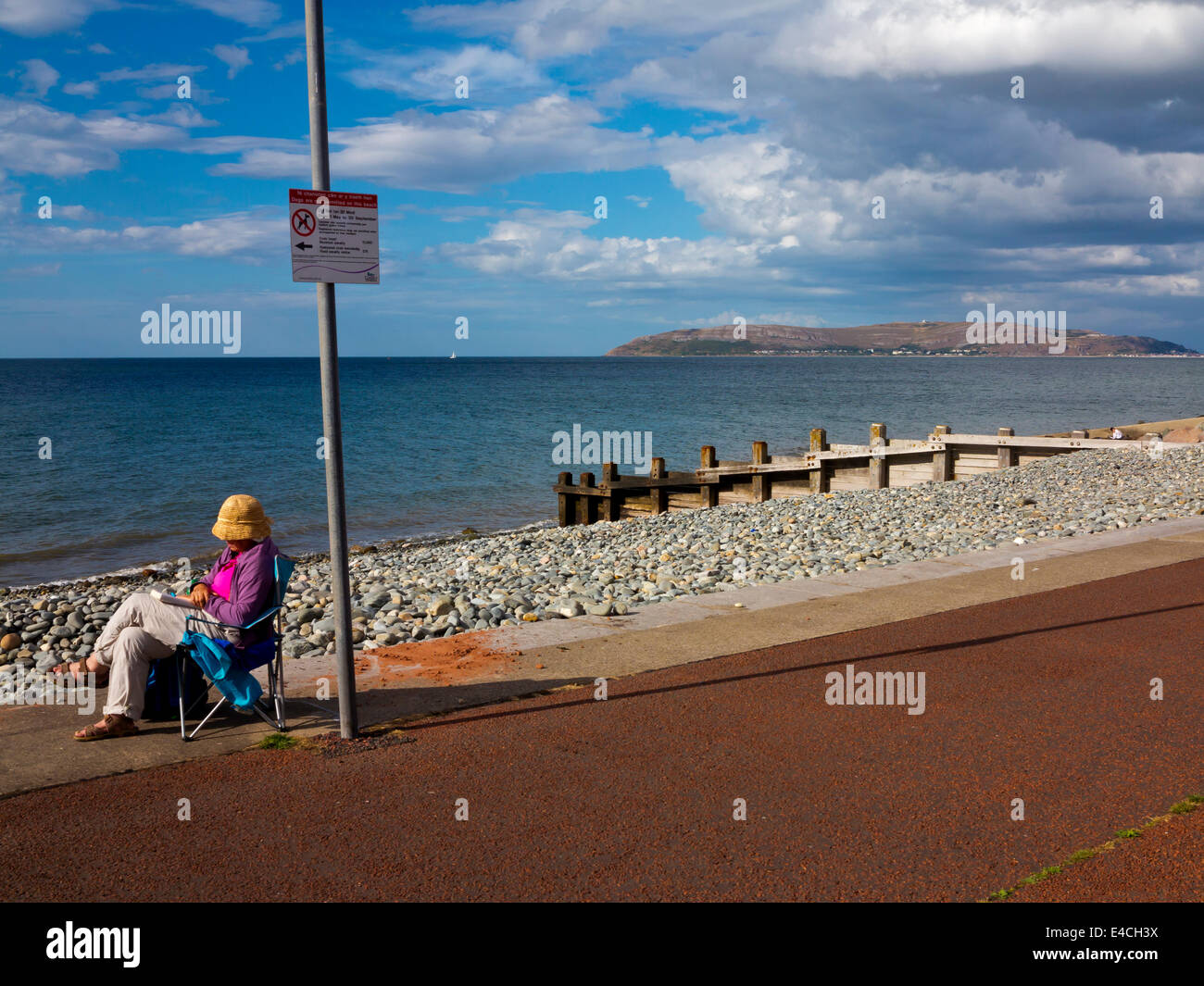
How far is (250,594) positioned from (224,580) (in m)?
0.32

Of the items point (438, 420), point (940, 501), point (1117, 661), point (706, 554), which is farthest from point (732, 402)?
point (1117, 661)

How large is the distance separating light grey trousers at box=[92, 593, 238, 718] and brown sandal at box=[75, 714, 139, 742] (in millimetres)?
36

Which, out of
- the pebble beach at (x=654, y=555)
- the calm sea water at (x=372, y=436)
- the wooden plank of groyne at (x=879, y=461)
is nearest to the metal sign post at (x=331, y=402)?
the pebble beach at (x=654, y=555)

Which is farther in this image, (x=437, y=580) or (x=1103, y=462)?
(x=1103, y=462)

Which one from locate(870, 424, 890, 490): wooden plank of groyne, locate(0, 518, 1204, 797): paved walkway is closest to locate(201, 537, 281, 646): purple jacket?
locate(0, 518, 1204, 797): paved walkway

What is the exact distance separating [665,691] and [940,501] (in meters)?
13.6

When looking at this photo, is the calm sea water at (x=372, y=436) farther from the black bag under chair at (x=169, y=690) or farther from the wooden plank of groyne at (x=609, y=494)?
the black bag under chair at (x=169, y=690)

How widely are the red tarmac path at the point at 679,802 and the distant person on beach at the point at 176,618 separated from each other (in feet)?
0.77

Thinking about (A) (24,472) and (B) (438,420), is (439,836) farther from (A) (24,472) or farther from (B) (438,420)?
(B) (438,420)

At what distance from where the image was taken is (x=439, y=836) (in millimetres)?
4539

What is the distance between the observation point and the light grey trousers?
227 inches

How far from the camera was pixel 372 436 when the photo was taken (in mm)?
54969

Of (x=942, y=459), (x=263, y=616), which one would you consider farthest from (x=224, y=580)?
(x=942, y=459)

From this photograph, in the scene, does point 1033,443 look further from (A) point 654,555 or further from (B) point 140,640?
(B) point 140,640
